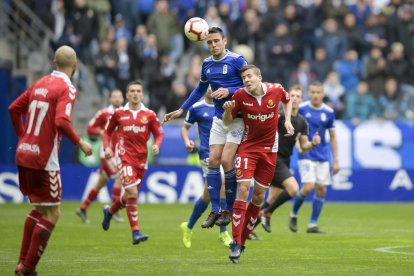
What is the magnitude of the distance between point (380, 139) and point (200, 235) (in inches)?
455

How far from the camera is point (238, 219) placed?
12.6 metres

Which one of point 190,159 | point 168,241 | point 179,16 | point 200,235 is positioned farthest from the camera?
point 179,16

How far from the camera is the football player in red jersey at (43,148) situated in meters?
10.6

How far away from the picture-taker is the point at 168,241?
16.2 meters

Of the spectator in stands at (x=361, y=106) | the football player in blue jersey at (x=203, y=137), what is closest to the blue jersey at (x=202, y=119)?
the football player in blue jersey at (x=203, y=137)

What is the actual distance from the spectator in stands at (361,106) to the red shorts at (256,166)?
15670 mm

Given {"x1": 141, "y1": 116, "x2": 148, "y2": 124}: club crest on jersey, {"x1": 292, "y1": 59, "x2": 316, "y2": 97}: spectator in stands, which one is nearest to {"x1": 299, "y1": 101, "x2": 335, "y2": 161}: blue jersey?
{"x1": 141, "y1": 116, "x2": 148, "y2": 124}: club crest on jersey

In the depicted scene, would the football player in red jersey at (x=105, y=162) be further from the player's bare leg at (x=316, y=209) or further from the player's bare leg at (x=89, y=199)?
the player's bare leg at (x=316, y=209)

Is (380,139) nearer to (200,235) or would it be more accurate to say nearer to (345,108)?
(345,108)

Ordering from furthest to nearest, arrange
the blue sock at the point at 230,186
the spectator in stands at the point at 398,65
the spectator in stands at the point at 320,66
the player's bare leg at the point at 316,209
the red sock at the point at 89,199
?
the spectator in stands at the point at 398,65
the spectator in stands at the point at 320,66
the red sock at the point at 89,199
the player's bare leg at the point at 316,209
the blue sock at the point at 230,186

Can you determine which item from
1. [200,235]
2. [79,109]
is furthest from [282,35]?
[200,235]

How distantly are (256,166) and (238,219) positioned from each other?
0.80 m

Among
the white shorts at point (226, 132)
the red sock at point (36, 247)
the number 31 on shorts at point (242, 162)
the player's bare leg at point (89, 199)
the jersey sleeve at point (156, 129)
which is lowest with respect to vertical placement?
the player's bare leg at point (89, 199)

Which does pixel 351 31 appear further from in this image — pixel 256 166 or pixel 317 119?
pixel 256 166
